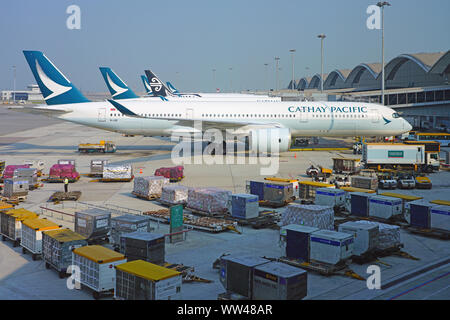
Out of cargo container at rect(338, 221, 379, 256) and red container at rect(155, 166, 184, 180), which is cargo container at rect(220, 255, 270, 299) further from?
red container at rect(155, 166, 184, 180)

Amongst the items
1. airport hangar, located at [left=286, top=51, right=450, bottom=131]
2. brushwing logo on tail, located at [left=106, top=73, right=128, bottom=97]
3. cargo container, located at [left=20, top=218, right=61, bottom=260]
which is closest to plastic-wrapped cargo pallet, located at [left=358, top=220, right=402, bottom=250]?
cargo container, located at [left=20, top=218, right=61, bottom=260]

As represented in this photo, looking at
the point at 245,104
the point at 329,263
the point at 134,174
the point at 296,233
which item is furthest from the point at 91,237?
the point at 245,104

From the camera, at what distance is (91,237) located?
59.6ft

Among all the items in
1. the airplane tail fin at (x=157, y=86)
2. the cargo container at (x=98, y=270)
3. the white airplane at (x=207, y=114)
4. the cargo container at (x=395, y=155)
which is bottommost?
the cargo container at (x=98, y=270)

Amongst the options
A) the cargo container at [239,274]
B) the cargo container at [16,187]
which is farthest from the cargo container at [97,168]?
the cargo container at [239,274]

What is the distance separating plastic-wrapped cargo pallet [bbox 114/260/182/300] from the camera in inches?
473

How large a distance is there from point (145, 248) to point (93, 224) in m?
4.20

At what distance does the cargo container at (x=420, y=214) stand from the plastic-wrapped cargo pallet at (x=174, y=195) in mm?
11924

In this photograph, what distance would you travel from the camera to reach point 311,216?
62.3 ft

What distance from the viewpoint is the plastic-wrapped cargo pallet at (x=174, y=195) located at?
24609mm

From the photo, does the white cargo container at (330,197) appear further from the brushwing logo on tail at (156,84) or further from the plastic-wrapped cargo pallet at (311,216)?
the brushwing logo on tail at (156,84)

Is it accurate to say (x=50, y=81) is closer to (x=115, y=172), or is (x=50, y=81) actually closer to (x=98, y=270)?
(x=115, y=172)

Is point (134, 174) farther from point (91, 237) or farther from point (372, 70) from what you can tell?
point (372, 70)

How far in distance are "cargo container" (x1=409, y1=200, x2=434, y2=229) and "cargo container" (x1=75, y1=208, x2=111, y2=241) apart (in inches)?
550
